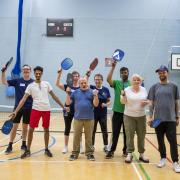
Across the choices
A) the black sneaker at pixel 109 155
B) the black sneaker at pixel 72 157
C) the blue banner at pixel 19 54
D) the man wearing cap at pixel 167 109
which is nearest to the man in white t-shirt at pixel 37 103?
the black sneaker at pixel 72 157

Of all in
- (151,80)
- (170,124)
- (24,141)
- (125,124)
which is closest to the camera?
(170,124)

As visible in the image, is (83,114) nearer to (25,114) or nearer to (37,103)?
(37,103)

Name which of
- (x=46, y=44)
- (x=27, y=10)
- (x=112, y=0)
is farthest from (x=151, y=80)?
(x=27, y=10)

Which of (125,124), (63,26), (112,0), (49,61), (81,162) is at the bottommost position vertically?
(81,162)

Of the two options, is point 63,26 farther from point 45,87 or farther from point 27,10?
point 45,87

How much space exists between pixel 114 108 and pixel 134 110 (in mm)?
601

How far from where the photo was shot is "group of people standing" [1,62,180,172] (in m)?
5.84

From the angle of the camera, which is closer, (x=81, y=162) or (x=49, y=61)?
(x=81, y=162)

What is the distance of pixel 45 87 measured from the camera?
22.4 ft

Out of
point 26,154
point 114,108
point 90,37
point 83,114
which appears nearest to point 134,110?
point 114,108

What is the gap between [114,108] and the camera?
668 centimetres

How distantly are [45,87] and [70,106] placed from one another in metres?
0.65

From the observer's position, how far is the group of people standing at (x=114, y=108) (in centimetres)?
584

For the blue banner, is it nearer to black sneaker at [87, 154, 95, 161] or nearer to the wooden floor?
the wooden floor
